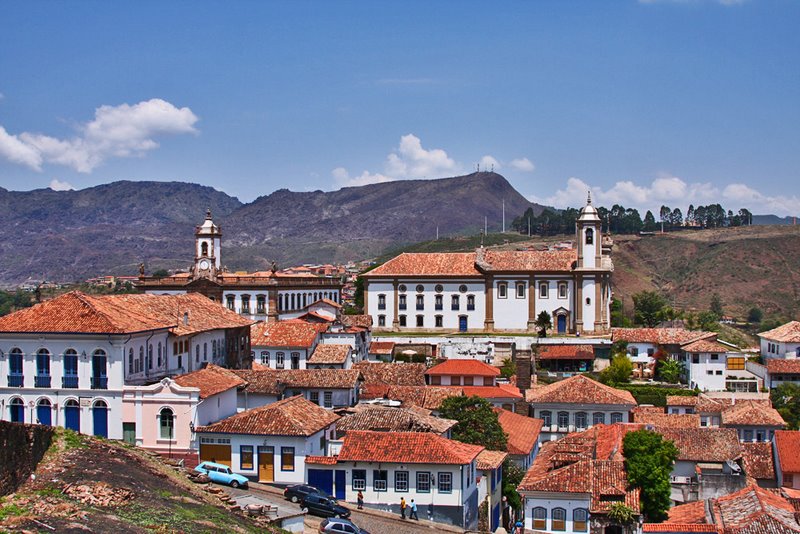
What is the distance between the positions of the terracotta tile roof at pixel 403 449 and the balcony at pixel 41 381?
12.1 m

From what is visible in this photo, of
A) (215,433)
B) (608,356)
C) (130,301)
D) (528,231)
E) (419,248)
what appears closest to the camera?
(215,433)

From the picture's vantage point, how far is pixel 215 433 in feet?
116

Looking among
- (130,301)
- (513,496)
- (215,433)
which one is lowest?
(513,496)

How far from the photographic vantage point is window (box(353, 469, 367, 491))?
33.4 metres

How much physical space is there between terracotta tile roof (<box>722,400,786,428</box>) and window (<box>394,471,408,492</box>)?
26.6m

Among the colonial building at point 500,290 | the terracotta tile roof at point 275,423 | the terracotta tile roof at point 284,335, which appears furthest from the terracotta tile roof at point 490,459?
the colonial building at point 500,290

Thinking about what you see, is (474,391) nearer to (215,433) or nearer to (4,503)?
(215,433)

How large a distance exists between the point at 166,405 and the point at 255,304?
3857 cm

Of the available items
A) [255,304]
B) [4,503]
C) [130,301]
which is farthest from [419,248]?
[4,503]

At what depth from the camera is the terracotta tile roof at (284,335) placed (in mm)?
59250

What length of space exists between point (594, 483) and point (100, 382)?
60.6ft

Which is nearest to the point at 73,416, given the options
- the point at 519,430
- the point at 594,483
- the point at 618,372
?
the point at 594,483

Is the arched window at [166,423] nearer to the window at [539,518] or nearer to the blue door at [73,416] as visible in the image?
the blue door at [73,416]

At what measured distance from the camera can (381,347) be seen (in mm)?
71312
